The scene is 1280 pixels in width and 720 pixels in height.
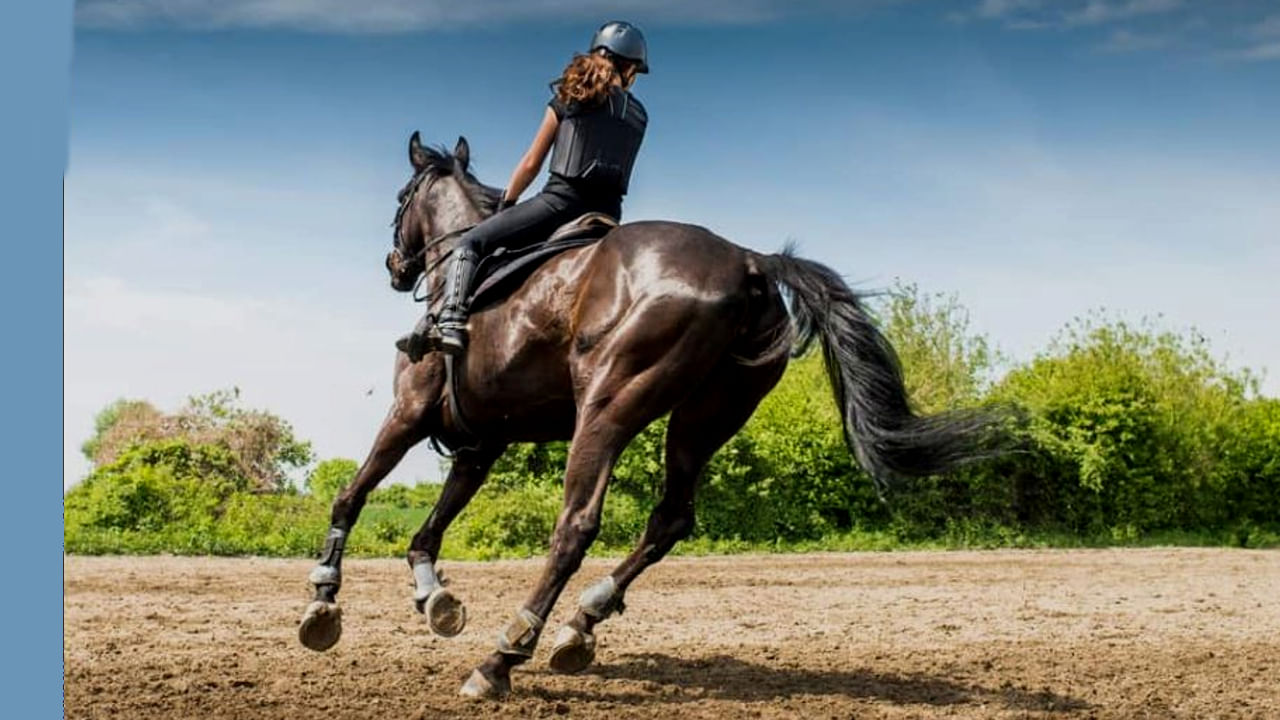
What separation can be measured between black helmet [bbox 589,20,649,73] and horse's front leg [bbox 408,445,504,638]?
236 cm

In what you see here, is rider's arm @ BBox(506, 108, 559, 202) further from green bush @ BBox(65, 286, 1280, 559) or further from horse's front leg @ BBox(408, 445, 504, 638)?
green bush @ BBox(65, 286, 1280, 559)

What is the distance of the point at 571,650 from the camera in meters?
6.92

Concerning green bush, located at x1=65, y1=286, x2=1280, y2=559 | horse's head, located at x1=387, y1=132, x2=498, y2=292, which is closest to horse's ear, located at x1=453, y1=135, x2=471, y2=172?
horse's head, located at x1=387, y1=132, x2=498, y2=292

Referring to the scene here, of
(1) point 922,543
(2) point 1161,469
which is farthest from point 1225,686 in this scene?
(2) point 1161,469

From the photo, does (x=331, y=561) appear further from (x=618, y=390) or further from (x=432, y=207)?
(x=432, y=207)

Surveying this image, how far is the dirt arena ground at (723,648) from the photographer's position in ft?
23.2

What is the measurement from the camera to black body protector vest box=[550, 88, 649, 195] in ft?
24.4

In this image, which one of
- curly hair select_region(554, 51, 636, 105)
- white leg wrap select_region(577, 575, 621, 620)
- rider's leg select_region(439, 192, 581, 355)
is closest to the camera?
white leg wrap select_region(577, 575, 621, 620)

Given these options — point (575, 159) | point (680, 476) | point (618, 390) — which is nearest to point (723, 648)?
point (680, 476)

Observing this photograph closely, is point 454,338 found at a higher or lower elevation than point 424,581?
higher

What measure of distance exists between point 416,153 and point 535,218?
5.50ft

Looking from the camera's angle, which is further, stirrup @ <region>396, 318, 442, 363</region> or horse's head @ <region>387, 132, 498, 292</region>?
horse's head @ <region>387, 132, 498, 292</region>

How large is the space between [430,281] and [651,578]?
24.7ft

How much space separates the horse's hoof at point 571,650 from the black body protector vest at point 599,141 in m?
2.44
